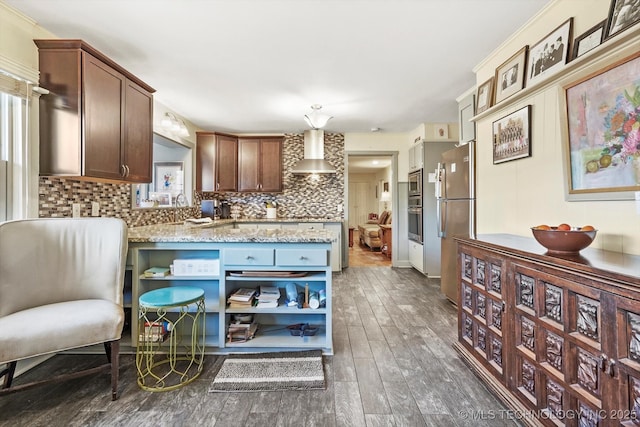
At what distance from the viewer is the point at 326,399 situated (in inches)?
66.2

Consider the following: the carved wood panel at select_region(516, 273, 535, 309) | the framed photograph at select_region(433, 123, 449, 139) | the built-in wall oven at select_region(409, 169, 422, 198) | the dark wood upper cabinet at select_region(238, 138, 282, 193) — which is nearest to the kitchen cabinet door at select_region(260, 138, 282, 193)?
the dark wood upper cabinet at select_region(238, 138, 282, 193)

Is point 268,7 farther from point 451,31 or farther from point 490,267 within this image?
point 490,267

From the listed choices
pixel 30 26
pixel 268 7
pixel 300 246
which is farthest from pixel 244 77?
pixel 300 246

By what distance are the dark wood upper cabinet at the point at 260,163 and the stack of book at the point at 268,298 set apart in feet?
9.23

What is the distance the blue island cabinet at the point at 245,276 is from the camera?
2.15 m

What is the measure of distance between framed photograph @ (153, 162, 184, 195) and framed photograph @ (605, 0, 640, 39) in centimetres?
457

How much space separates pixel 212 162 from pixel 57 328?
11.1ft

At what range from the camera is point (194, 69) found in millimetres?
2689

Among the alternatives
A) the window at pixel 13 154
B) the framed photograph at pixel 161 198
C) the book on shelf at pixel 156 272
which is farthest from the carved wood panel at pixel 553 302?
the framed photograph at pixel 161 198

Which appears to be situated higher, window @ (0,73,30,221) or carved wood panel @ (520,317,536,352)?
window @ (0,73,30,221)

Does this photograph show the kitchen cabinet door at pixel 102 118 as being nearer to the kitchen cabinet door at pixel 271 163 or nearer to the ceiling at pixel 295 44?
the ceiling at pixel 295 44

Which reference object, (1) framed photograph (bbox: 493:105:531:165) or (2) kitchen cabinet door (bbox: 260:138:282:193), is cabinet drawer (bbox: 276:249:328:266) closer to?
(1) framed photograph (bbox: 493:105:531:165)

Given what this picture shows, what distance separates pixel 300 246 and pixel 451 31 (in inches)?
77.9

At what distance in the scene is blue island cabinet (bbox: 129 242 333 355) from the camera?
215 cm
